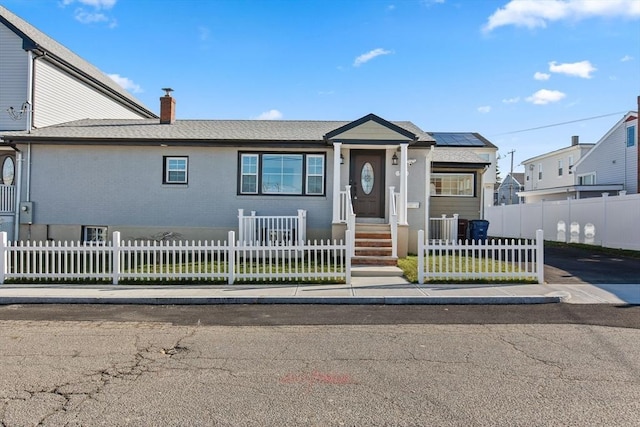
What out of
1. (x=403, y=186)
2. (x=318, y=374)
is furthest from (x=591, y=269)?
(x=318, y=374)

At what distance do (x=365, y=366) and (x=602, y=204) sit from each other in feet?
60.4

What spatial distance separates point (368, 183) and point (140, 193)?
7.55 m

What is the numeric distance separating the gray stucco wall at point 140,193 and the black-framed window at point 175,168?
17 centimetres

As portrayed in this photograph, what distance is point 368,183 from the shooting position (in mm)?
15164

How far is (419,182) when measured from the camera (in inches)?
592

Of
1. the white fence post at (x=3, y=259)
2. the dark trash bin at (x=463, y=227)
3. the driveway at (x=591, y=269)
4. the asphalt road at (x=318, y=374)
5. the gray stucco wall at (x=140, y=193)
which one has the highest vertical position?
the gray stucco wall at (x=140, y=193)

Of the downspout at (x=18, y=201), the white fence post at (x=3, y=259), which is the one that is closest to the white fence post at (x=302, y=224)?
the white fence post at (x=3, y=259)

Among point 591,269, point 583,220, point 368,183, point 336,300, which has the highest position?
point 368,183

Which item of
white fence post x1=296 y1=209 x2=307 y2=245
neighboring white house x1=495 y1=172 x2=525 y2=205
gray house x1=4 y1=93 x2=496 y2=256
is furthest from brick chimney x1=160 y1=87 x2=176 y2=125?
neighboring white house x1=495 y1=172 x2=525 y2=205

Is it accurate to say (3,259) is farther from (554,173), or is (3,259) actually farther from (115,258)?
(554,173)

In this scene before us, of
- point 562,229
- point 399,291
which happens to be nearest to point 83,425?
point 399,291

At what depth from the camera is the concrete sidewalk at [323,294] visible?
8.42m

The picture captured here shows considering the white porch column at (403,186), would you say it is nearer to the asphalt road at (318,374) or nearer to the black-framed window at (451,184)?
the black-framed window at (451,184)

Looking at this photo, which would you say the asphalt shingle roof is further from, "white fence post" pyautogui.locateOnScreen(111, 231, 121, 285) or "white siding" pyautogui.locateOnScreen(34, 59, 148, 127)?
"white fence post" pyautogui.locateOnScreen(111, 231, 121, 285)
